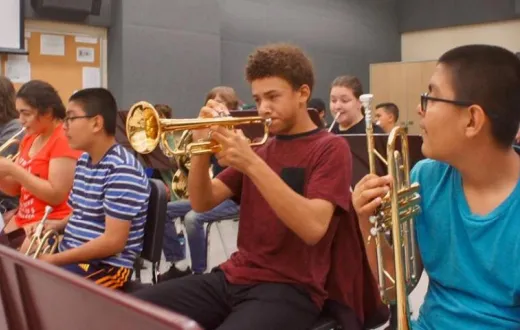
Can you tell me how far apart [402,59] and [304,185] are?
31.3 feet

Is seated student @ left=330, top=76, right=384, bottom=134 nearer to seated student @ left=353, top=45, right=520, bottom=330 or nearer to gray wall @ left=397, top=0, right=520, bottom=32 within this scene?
seated student @ left=353, top=45, right=520, bottom=330

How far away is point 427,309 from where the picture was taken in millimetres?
1593

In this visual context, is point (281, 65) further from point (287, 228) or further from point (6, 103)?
point (6, 103)

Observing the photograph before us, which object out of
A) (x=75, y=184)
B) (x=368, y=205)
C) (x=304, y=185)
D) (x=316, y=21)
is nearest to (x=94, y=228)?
(x=75, y=184)

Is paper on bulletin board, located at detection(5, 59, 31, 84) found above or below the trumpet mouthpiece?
above

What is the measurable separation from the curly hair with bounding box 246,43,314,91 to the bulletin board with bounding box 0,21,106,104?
455cm

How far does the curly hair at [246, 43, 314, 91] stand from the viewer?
201cm

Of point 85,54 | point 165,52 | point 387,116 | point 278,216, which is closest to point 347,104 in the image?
point 387,116

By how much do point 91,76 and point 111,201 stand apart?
15.2 ft

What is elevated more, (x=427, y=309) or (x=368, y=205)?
(x=368, y=205)

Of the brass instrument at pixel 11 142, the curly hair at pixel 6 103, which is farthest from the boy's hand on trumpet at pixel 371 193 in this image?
the curly hair at pixel 6 103

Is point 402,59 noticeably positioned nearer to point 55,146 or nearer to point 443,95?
point 55,146

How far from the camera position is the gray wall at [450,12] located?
374 inches

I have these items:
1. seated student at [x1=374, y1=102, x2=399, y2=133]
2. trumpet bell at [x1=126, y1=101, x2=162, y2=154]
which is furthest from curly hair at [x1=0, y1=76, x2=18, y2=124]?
seated student at [x1=374, y1=102, x2=399, y2=133]
